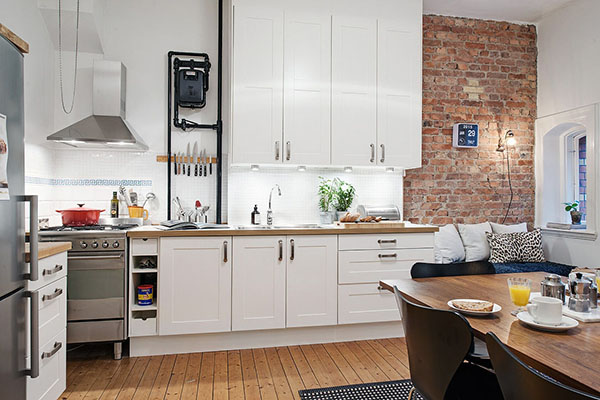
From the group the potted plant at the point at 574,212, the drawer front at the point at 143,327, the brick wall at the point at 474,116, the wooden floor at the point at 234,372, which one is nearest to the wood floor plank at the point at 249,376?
the wooden floor at the point at 234,372

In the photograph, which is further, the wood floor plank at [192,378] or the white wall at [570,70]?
the white wall at [570,70]

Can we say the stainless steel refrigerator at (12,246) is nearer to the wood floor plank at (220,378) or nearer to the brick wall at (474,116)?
the wood floor plank at (220,378)

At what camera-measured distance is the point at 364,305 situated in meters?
3.41

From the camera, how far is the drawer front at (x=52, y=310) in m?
1.97

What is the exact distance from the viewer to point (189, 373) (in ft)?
9.16

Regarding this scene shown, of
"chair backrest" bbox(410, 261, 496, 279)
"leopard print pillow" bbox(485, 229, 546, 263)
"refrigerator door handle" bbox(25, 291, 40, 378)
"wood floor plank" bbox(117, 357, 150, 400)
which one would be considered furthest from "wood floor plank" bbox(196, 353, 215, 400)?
"leopard print pillow" bbox(485, 229, 546, 263)

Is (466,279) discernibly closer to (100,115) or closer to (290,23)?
(290,23)

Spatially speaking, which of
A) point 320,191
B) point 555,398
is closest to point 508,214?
point 320,191

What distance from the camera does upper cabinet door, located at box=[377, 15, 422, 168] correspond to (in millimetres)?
3770

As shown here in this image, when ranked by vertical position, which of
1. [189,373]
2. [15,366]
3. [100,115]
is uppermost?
[100,115]

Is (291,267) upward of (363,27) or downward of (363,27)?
downward

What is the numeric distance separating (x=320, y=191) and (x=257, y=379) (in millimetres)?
1832

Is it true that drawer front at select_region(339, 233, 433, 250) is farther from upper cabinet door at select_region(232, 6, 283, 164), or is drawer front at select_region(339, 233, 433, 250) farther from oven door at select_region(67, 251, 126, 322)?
oven door at select_region(67, 251, 126, 322)

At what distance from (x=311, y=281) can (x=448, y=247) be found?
64.9 inches
